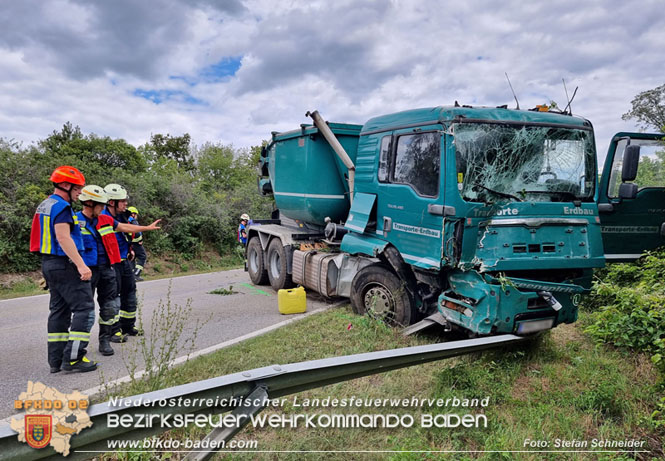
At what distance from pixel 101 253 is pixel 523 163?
193 inches

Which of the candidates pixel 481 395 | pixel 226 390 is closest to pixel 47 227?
pixel 226 390

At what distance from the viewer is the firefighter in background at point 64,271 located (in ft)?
13.4

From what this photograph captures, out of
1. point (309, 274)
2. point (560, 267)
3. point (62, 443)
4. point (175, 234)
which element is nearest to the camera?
point (62, 443)

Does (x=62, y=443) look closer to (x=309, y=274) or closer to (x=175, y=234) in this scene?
(x=309, y=274)

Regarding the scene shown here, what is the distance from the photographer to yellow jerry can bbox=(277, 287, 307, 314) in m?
6.78

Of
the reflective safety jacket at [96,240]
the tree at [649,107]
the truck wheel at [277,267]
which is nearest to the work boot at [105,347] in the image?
the reflective safety jacket at [96,240]

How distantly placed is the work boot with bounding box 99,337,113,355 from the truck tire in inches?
179

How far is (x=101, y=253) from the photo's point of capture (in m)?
4.79

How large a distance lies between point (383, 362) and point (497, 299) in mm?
1771

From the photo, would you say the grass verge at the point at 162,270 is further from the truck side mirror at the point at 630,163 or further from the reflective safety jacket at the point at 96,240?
the truck side mirror at the point at 630,163

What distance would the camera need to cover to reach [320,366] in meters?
2.59

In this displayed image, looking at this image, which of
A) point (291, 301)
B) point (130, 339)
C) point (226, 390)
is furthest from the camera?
point (291, 301)

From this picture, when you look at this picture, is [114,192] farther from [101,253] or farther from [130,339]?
[130,339]

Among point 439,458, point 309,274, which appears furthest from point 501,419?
point 309,274
